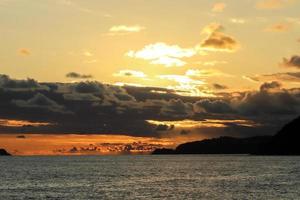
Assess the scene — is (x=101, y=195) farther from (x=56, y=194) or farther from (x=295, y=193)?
(x=295, y=193)

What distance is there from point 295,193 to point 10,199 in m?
58.9

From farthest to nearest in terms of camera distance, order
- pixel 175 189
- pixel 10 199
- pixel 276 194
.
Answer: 1. pixel 175 189
2. pixel 276 194
3. pixel 10 199

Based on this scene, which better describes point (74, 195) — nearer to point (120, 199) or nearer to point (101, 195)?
point (101, 195)

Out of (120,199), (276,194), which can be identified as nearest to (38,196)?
(120,199)

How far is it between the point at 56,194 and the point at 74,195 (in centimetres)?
452

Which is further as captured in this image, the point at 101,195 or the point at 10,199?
the point at 101,195

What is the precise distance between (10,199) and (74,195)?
14.6 meters

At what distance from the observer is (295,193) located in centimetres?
12119

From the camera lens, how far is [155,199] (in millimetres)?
113562

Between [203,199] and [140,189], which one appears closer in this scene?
[203,199]

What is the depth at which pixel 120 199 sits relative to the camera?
114 metres

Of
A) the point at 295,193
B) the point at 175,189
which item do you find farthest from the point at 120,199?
the point at 295,193

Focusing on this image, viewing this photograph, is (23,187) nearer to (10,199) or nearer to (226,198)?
(10,199)

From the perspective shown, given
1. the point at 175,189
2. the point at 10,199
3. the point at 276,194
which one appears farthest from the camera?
the point at 175,189
